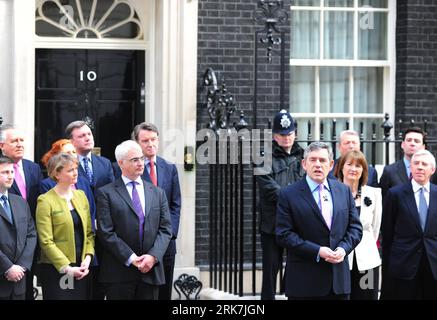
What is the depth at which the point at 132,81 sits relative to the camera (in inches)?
539

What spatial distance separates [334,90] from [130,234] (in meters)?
5.01

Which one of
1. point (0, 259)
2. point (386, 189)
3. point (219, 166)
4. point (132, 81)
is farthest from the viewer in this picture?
point (132, 81)

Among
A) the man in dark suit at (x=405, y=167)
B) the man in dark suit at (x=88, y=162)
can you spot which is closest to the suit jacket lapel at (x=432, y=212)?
the man in dark suit at (x=405, y=167)

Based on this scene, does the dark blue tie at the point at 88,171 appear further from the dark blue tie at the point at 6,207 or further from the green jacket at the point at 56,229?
the dark blue tie at the point at 6,207

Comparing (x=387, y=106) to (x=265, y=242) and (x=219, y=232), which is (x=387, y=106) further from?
(x=265, y=242)

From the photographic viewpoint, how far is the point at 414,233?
10742mm

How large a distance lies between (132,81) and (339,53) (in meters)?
2.48

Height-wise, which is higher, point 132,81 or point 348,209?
point 132,81

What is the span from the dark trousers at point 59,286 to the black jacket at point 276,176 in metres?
2.02

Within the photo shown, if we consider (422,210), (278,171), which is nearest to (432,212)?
(422,210)

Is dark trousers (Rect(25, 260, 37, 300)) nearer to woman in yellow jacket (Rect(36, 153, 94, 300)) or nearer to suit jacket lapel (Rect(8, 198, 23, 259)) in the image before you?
woman in yellow jacket (Rect(36, 153, 94, 300))

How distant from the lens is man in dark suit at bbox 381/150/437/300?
1071 cm

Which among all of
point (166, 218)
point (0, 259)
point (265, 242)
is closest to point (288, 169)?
point (265, 242)

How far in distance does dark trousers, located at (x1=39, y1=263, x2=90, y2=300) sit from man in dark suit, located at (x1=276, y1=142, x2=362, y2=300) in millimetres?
1703
